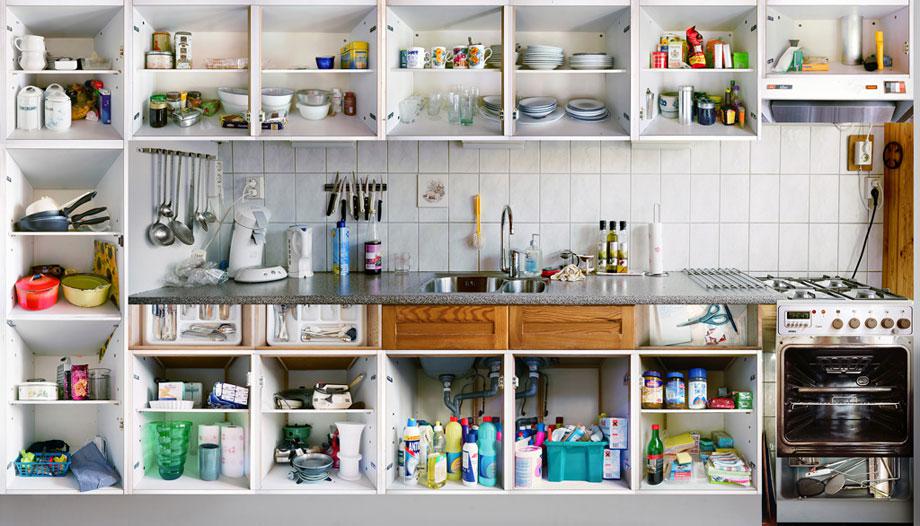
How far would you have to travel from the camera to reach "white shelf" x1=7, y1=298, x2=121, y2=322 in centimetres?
335

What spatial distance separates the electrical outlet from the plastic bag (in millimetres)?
437

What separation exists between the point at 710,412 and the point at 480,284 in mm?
1083

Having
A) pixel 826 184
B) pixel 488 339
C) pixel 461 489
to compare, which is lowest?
pixel 461 489

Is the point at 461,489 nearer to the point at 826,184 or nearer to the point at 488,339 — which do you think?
the point at 488,339

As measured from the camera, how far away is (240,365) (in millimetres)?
3461

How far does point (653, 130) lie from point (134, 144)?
6.42ft

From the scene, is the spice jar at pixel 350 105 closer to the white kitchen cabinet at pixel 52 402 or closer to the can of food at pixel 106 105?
the can of food at pixel 106 105

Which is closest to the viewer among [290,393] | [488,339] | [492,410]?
[488,339]

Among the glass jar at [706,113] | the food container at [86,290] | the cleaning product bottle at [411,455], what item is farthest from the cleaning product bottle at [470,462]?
the glass jar at [706,113]

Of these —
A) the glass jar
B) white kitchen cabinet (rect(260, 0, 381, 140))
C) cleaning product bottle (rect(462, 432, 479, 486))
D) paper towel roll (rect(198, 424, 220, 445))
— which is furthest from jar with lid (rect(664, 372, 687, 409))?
paper towel roll (rect(198, 424, 220, 445))

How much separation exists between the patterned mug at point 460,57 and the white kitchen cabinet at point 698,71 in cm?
68

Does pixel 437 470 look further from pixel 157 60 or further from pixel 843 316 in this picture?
pixel 157 60

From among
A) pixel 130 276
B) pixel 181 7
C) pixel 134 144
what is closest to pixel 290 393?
pixel 130 276

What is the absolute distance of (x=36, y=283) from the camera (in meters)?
3.40
